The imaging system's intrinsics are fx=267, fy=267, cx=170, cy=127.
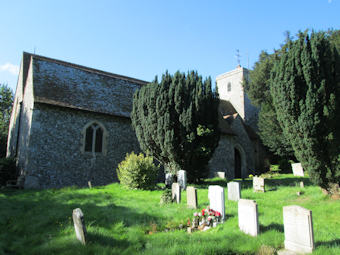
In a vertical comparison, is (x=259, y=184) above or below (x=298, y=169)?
below

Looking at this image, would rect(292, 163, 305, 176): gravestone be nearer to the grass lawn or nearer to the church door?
the church door

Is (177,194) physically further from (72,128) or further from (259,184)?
(72,128)

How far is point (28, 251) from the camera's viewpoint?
531cm

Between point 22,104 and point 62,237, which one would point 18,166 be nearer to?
point 22,104

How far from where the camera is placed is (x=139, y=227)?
6371mm

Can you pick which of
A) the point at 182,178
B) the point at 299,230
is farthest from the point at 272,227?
the point at 182,178

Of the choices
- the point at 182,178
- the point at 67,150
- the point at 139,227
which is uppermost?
the point at 67,150

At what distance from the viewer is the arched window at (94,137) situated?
596 inches

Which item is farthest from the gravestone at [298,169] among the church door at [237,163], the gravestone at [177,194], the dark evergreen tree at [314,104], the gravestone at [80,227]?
the gravestone at [80,227]

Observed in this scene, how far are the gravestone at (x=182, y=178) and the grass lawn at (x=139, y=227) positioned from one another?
197 centimetres

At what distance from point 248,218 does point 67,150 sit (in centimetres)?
1107

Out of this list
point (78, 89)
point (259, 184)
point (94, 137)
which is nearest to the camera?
point (259, 184)

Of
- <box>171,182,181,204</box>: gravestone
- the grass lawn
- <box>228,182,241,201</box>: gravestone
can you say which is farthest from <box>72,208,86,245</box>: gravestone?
<box>228,182,241,201</box>: gravestone

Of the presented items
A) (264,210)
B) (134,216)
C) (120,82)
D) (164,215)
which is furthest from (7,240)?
(120,82)
